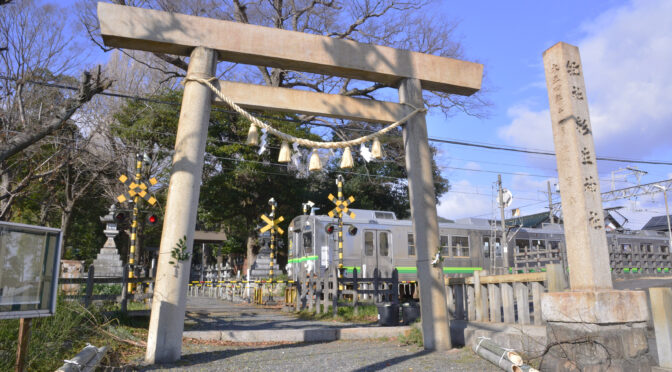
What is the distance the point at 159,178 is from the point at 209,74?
64.4 feet

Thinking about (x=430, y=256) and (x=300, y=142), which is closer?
(x=300, y=142)

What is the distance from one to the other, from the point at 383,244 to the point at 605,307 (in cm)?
1566

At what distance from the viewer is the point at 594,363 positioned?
4.62 m

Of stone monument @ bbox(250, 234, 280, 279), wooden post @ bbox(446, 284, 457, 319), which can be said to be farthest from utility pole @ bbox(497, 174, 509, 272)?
wooden post @ bbox(446, 284, 457, 319)

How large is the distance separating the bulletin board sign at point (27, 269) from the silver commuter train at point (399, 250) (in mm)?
14481

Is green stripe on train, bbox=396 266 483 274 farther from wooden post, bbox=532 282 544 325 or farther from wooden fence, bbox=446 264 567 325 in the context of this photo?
wooden post, bbox=532 282 544 325

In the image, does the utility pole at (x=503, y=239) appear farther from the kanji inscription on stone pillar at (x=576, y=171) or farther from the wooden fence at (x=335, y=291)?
the kanji inscription on stone pillar at (x=576, y=171)

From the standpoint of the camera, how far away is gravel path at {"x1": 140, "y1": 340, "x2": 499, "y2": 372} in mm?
5695

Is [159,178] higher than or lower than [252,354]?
higher

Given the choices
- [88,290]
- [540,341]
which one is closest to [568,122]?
[540,341]

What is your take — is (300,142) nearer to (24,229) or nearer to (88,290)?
(24,229)

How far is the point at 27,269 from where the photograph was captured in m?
3.72

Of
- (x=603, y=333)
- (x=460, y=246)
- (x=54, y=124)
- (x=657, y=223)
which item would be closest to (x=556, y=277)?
(x=603, y=333)

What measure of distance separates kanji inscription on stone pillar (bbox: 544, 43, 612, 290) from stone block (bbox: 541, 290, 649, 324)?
0.49 feet
